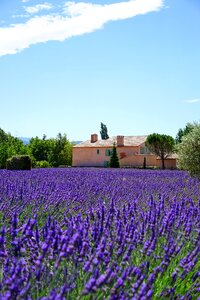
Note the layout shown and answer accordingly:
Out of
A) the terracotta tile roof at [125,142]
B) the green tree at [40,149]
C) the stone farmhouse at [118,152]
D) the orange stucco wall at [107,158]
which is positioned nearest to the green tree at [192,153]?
the orange stucco wall at [107,158]

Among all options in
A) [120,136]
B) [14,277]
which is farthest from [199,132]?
[120,136]

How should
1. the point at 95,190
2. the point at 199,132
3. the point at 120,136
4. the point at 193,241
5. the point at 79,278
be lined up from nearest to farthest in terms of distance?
the point at 79,278 < the point at 193,241 < the point at 95,190 < the point at 199,132 < the point at 120,136

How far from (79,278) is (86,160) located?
4340 cm

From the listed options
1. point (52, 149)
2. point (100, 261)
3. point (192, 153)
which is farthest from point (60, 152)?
point (100, 261)

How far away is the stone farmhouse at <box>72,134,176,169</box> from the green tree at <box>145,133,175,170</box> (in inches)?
194

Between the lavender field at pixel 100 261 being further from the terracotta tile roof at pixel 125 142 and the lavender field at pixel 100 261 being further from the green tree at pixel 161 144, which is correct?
the terracotta tile roof at pixel 125 142

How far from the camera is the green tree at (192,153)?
11.2 metres

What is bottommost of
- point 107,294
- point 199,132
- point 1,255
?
point 107,294

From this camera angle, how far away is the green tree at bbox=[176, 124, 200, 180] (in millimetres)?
11203

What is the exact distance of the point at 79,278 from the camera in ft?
8.07

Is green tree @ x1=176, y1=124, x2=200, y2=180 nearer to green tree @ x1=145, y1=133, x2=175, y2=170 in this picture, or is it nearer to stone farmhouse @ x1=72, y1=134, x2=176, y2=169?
green tree @ x1=145, y1=133, x2=175, y2=170

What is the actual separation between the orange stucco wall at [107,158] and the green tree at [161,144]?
4.49 metres

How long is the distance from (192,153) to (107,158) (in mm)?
33950

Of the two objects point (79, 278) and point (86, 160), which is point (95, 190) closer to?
point (79, 278)
